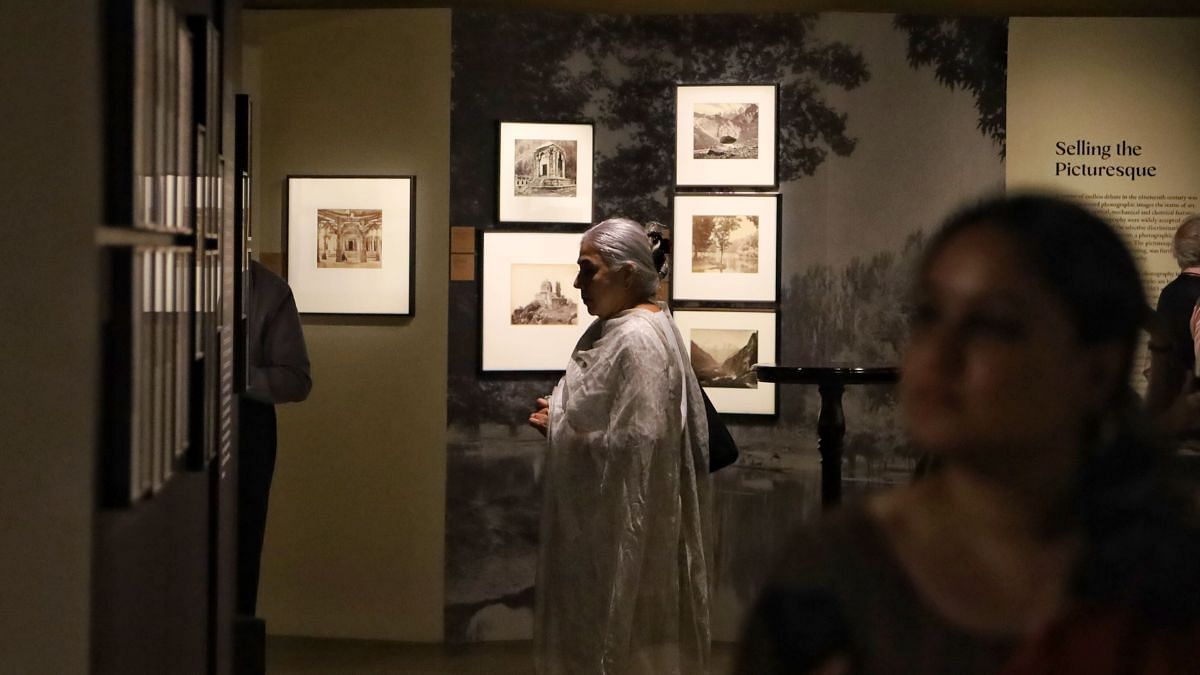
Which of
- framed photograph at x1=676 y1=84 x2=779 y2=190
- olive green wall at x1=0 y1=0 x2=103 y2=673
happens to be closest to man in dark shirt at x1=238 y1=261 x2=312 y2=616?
framed photograph at x1=676 y1=84 x2=779 y2=190

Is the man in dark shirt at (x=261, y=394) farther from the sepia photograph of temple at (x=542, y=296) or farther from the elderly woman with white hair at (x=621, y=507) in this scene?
the sepia photograph of temple at (x=542, y=296)

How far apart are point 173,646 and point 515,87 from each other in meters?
4.17

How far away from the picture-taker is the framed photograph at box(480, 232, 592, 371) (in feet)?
20.4

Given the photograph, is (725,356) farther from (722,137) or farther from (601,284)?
(601,284)

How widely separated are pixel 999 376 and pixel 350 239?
5.75 meters

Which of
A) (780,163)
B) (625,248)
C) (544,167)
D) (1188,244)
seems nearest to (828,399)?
(625,248)

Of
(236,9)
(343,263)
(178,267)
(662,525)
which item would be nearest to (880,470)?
(662,525)

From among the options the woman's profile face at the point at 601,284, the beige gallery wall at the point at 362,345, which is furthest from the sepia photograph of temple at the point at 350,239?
the woman's profile face at the point at 601,284

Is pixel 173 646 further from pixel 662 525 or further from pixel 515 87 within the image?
pixel 515 87

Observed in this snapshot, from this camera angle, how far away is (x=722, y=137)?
6191 millimetres

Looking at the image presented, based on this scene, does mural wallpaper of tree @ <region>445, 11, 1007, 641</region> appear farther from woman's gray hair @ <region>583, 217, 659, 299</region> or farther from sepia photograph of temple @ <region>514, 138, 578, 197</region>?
woman's gray hair @ <region>583, 217, 659, 299</region>

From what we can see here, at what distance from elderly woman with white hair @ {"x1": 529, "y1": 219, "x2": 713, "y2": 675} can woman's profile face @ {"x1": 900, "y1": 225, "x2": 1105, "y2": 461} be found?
11.2 feet

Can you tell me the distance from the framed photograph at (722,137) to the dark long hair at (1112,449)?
5575 millimetres

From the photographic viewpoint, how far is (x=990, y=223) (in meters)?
0.68
